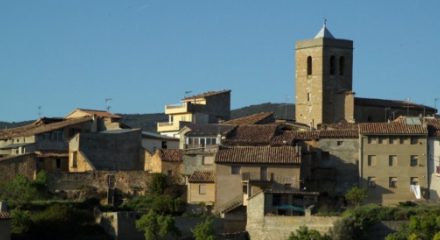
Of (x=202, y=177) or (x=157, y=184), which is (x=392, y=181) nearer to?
(x=202, y=177)

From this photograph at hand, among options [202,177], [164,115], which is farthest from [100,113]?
[164,115]

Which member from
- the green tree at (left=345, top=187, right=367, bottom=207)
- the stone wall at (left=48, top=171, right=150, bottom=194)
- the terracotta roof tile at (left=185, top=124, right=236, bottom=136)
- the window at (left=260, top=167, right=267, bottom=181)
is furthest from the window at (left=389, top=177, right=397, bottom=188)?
the stone wall at (left=48, top=171, right=150, bottom=194)

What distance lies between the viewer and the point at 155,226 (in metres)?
58.6

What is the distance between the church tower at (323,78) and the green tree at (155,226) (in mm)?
19771

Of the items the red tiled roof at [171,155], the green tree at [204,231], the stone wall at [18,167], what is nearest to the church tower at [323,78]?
the red tiled roof at [171,155]

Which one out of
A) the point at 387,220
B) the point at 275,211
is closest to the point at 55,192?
the point at 275,211

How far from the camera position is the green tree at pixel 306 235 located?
190 ft

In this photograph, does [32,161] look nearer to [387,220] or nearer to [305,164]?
[305,164]

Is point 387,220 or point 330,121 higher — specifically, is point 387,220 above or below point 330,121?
below

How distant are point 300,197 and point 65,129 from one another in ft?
48.8

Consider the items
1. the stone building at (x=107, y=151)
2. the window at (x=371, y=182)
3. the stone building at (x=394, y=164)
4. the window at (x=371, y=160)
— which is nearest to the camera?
the stone building at (x=394, y=164)

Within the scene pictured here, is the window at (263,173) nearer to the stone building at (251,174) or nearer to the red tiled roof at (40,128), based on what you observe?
the stone building at (251,174)

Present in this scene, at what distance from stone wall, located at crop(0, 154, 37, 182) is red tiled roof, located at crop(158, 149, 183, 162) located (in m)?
5.78

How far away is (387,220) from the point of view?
59594mm
